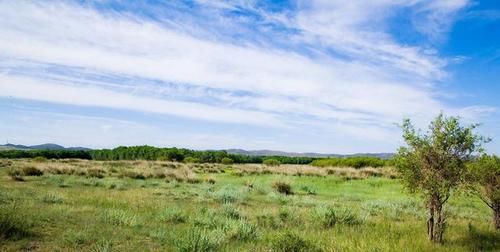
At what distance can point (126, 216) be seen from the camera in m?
12.8

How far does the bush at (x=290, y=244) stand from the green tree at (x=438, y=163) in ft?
12.3

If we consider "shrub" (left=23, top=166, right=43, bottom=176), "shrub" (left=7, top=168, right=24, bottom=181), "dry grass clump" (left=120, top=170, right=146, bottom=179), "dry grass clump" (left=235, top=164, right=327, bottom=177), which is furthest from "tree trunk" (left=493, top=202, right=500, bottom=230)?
"shrub" (left=23, top=166, right=43, bottom=176)

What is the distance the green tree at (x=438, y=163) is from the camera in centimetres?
1135

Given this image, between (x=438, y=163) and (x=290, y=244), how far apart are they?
4950 millimetres

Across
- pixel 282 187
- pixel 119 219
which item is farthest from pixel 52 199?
pixel 282 187

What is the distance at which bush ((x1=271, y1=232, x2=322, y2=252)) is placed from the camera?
9.61 metres

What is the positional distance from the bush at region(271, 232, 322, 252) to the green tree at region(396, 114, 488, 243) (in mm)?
3759

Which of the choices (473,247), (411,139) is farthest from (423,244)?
(411,139)

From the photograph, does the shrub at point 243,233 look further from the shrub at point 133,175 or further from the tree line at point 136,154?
the tree line at point 136,154

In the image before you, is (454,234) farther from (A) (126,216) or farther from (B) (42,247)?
(B) (42,247)

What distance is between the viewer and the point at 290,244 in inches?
380

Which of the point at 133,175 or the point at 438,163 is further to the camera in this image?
the point at 133,175

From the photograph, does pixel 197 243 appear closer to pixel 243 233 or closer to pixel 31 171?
pixel 243 233

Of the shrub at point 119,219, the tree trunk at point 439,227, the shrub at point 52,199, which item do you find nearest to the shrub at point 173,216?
the shrub at point 119,219
